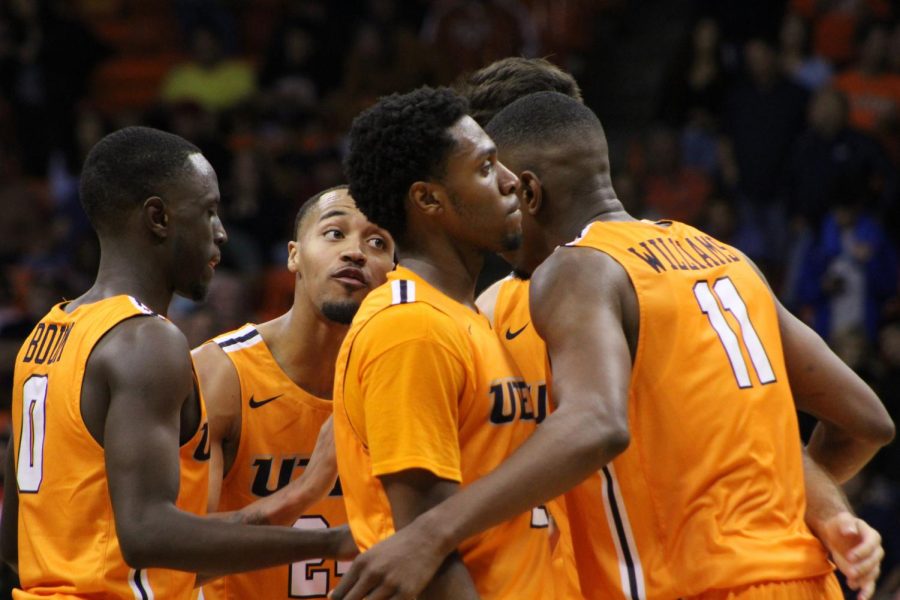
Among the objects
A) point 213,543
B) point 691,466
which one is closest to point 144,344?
point 213,543

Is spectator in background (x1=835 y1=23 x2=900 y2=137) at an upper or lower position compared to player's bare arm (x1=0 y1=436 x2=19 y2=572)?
upper

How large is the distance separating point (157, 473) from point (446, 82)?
9589 mm

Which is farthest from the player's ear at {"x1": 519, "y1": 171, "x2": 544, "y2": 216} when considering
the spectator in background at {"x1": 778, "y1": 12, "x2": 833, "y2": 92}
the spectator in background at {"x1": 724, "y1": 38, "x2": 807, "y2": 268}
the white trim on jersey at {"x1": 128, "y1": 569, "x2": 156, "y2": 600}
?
the spectator in background at {"x1": 778, "y1": 12, "x2": 833, "y2": 92}

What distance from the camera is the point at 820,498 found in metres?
4.07

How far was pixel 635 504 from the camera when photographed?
3.78 m

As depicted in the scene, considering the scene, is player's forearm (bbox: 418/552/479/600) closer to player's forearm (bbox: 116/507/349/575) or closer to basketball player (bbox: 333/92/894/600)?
basketball player (bbox: 333/92/894/600)

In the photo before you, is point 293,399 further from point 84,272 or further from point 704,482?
point 84,272

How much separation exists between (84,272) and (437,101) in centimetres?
894

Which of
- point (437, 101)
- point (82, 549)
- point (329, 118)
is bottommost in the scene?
point (82, 549)

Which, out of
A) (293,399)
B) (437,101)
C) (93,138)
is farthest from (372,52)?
(437,101)

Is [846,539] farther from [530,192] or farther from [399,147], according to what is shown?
[399,147]

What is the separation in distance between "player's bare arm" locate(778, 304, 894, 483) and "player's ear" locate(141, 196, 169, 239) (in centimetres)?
188

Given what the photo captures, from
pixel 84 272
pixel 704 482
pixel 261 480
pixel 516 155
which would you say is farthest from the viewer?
pixel 84 272

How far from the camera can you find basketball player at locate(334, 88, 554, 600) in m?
3.42
